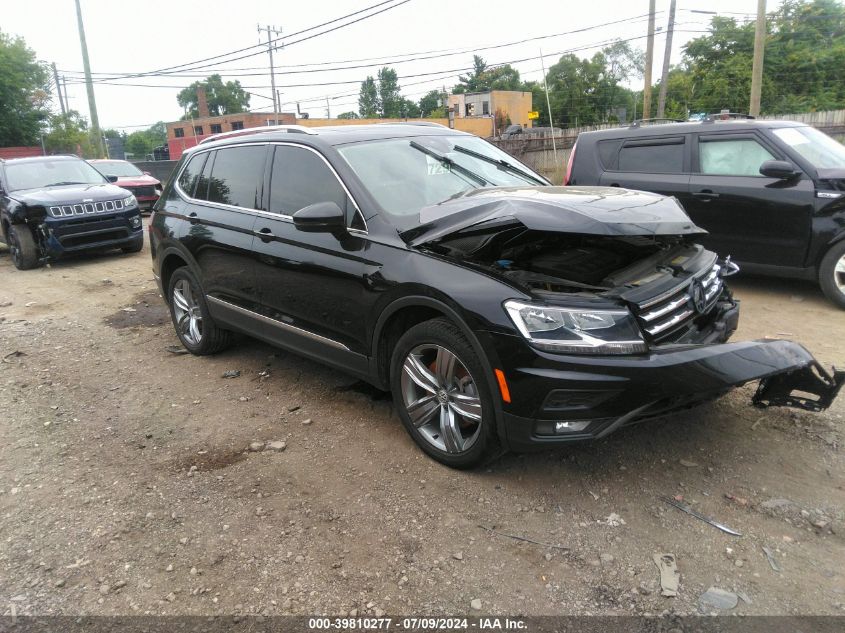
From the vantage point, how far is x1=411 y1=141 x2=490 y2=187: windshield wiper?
427 cm

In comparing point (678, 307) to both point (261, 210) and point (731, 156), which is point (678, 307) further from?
point (731, 156)

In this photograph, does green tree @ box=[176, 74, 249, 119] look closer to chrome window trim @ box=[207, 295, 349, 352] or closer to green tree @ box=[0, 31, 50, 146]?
green tree @ box=[0, 31, 50, 146]

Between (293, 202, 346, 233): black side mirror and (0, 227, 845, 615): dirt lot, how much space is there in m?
1.33

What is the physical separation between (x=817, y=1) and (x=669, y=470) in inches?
1994

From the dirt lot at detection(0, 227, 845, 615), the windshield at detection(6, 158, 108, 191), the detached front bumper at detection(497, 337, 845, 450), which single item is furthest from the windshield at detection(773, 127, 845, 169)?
the windshield at detection(6, 158, 108, 191)

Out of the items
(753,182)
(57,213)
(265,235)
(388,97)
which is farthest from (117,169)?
(388,97)

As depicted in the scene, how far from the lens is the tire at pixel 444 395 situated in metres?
3.14

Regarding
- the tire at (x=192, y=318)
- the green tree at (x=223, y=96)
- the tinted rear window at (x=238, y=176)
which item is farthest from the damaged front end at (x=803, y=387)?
the green tree at (x=223, y=96)

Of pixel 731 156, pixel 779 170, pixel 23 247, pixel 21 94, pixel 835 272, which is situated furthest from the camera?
pixel 21 94

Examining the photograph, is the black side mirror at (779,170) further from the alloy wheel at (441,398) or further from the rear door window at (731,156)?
the alloy wheel at (441,398)

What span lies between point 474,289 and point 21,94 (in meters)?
51.4

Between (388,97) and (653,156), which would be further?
(388,97)

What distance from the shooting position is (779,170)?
599 cm

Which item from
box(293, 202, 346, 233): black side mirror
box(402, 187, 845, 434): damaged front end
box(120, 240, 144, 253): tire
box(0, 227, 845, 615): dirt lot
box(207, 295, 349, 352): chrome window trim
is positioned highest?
box(293, 202, 346, 233): black side mirror
